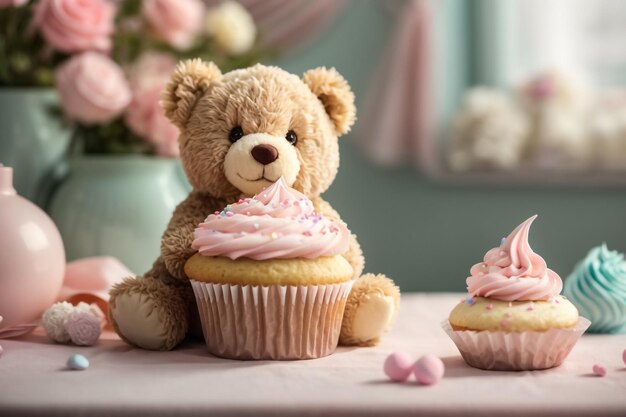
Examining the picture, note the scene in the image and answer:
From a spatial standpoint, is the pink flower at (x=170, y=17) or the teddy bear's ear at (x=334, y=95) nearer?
the teddy bear's ear at (x=334, y=95)

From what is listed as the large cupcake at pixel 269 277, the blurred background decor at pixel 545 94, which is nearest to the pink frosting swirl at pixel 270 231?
the large cupcake at pixel 269 277

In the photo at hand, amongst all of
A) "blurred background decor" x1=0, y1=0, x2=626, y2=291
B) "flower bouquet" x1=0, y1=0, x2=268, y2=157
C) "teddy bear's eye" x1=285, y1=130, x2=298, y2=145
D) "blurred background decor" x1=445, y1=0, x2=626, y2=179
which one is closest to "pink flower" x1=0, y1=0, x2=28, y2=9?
"flower bouquet" x1=0, y1=0, x2=268, y2=157

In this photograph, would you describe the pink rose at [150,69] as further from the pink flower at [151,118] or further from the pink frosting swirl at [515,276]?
the pink frosting swirl at [515,276]

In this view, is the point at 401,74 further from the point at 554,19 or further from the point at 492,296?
the point at 492,296

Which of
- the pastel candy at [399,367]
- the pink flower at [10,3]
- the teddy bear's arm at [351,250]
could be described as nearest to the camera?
the pastel candy at [399,367]

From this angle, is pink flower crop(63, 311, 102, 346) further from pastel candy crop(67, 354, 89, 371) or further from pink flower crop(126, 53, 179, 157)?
pink flower crop(126, 53, 179, 157)

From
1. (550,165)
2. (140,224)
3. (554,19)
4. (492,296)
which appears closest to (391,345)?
(492,296)
